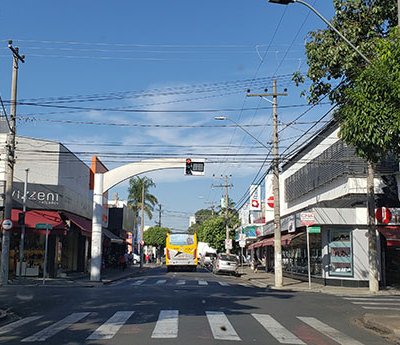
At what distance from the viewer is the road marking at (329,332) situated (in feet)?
36.4

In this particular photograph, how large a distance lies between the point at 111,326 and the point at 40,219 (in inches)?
777

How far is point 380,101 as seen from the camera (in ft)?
40.1

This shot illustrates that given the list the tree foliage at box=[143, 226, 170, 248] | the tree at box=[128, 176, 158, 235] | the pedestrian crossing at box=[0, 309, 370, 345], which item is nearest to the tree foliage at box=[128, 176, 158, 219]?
the tree at box=[128, 176, 158, 235]

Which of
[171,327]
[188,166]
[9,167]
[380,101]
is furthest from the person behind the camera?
[188,166]

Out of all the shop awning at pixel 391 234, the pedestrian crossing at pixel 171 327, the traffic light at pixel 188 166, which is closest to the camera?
the pedestrian crossing at pixel 171 327

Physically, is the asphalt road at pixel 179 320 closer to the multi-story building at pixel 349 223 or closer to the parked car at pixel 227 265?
the multi-story building at pixel 349 223

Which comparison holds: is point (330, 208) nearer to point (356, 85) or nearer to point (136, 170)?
point (136, 170)

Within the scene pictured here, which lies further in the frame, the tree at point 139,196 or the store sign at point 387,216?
the tree at point 139,196

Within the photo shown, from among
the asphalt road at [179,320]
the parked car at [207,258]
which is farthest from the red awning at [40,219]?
the parked car at [207,258]

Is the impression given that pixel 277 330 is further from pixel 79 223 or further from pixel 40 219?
pixel 79 223

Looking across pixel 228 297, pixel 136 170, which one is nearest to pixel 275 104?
pixel 136 170

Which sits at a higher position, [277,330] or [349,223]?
[349,223]

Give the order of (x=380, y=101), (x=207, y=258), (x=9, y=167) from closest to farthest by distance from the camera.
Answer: (x=380, y=101), (x=9, y=167), (x=207, y=258)

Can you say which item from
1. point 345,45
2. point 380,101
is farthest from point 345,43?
point 380,101
